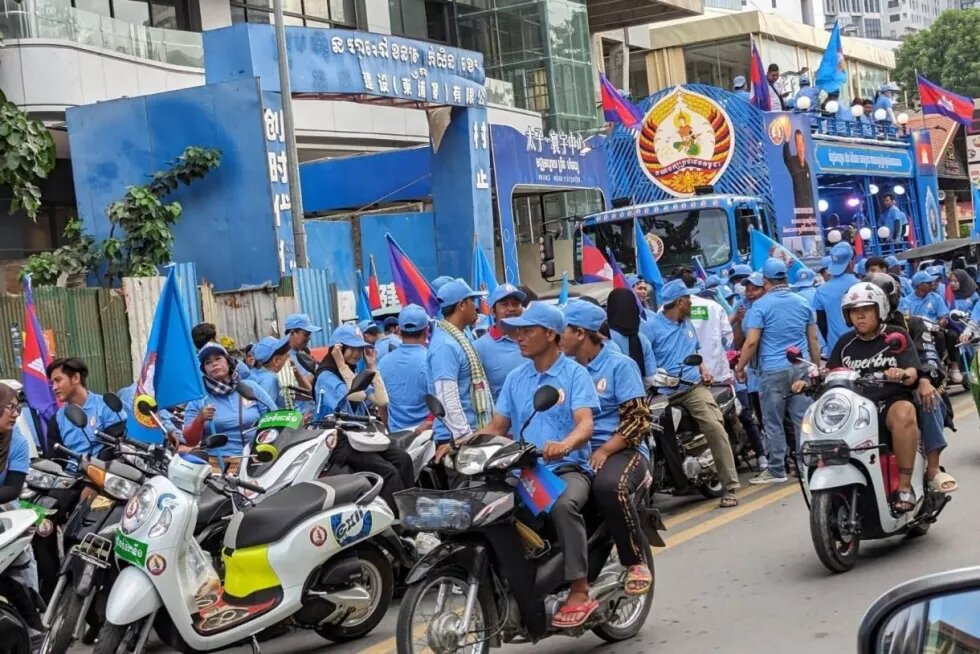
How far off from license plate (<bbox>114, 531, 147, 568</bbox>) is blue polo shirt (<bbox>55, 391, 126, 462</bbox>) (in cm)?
223

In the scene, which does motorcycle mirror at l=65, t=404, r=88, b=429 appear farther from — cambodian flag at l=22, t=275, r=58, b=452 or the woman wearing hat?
cambodian flag at l=22, t=275, r=58, b=452

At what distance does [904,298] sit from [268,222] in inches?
314

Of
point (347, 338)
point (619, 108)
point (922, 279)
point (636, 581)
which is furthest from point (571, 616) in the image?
point (619, 108)

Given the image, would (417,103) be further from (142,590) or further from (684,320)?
(142,590)

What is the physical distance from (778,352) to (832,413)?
319cm

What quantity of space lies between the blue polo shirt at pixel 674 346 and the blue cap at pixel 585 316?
3.72 metres

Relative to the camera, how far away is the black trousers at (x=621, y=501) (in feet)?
20.0

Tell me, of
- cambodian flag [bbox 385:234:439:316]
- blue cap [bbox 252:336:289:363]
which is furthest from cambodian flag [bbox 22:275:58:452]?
cambodian flag [bbox 385:234:439:316]

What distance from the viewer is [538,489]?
5.86m

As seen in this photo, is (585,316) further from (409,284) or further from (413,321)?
(409,284)

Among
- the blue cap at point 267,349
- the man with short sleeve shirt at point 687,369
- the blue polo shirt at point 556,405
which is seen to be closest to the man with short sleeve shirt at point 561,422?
the blue polo shirt at point 556,405

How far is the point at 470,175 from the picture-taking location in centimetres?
2061

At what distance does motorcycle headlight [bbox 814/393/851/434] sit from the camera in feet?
25.3

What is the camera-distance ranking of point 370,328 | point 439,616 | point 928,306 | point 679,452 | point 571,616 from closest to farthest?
point 439,616
point 571,616
point 679,452
point 370,328
point 928,306
